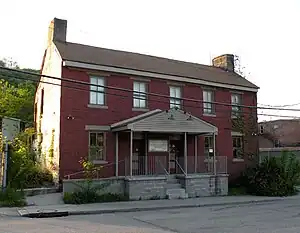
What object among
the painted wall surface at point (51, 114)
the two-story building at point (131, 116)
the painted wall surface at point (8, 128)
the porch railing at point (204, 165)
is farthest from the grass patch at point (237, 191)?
the painted wall surface at point (8, 128)

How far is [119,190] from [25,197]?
4434 millimetres

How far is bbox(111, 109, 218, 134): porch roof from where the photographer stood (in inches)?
787

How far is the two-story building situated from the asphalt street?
546 centimetres

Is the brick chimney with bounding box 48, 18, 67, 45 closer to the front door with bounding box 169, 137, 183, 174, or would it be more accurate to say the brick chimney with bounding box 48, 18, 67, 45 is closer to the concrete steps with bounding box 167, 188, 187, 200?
the front door with bounding box 169, 137, 183, 174

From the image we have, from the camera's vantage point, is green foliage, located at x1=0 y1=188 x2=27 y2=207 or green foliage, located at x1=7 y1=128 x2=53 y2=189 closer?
green foliage, located at x1=0 y1=188 x2=27 y2=207

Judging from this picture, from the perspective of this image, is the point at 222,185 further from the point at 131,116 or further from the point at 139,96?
the point at 139,96

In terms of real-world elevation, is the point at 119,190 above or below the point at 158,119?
below

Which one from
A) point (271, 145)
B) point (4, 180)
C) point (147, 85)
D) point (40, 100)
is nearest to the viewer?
point (4, 180)

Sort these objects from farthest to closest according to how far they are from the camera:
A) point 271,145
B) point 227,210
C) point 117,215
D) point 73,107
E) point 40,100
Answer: point 271,145
point 40,100
point 73,107
point 227,210
point 117,215

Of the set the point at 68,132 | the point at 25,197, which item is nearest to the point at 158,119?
the point at 68,132

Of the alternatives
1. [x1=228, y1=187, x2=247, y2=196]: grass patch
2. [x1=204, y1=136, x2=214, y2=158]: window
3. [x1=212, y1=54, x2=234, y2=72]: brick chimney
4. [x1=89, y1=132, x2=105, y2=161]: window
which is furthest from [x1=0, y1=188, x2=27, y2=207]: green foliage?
[x1=212, y1=54, x2=234, y2=72]: brick chimney

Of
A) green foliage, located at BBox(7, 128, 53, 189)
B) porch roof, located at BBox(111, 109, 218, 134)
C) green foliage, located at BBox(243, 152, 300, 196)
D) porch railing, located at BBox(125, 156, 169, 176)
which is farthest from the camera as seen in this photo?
green foliage, located at BBox(243, 152, 300, 196)

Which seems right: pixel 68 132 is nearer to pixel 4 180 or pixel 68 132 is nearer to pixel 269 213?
pixel 4 180

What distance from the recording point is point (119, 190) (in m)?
19.2
